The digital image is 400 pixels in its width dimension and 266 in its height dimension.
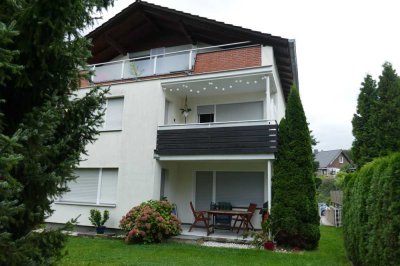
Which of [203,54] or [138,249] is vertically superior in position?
[203,54]

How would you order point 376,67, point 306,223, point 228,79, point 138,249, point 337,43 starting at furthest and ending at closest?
1. point 376,67
2. point 337,43
3. point 228,79
4. point 306,223
5. point 138,249

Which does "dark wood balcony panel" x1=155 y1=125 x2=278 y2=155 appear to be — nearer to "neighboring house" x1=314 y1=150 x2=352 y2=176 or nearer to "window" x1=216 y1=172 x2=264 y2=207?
"window" x1=216 y1=172 x2=264 y2=207

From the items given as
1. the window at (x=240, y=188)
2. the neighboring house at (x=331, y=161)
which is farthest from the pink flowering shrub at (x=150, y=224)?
the neighboring house at (x=331, y=161)

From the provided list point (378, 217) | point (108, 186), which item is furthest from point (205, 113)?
point (378, 217)

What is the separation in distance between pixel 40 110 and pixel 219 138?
883 cm

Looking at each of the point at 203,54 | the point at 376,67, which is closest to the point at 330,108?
the point at 376,67

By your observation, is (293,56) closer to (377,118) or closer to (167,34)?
(167,34)

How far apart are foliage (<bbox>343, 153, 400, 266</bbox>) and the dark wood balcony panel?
4106 mm

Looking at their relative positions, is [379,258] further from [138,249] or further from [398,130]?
[398,130]

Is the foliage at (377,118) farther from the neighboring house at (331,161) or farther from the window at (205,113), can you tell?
the neighboring house at (331,161)

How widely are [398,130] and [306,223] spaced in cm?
1209

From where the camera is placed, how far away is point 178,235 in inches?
455

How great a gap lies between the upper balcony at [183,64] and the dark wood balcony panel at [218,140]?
262cm

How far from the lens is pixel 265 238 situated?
1016 centimetres
